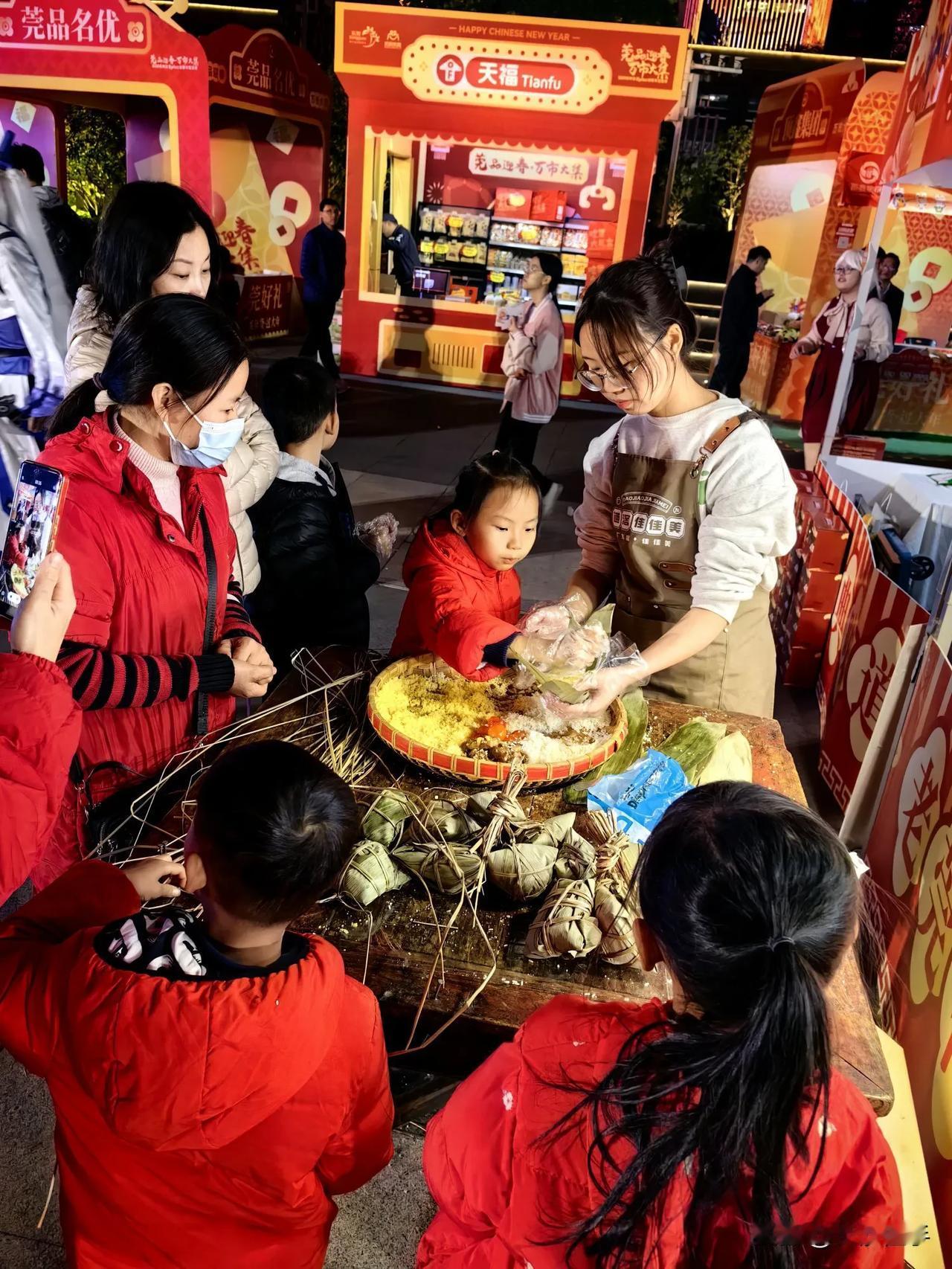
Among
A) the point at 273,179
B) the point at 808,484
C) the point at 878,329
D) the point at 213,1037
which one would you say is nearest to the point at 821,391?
the point at 878,329

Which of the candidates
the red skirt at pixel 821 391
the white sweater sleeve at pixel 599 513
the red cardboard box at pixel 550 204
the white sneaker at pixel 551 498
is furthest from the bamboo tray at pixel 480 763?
the red cardboard box at pixel 550 204

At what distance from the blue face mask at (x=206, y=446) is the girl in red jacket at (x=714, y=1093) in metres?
1.42

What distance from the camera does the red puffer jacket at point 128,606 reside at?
1.83 metres

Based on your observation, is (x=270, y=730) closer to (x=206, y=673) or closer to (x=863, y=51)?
(x=206, y=673)

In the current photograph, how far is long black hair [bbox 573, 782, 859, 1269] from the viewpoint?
923mm

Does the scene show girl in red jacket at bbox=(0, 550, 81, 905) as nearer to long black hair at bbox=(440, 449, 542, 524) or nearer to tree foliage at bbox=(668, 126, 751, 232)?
long black hair at bbox=(440, 449, 542, 524)

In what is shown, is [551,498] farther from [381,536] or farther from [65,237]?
[381,536]

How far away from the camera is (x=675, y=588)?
2.34 m

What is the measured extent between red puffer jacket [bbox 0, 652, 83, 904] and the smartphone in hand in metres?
0.19

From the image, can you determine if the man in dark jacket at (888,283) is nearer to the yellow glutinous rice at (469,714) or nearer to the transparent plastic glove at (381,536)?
the transparent plastic glove at (381,536)

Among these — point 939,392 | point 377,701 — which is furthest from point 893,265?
point 377,701

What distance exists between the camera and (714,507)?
2182mm

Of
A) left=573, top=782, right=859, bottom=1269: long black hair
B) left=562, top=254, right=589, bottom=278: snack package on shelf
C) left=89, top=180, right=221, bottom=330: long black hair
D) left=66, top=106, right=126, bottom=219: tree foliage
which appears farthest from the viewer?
left=66, top=106, right=126, bottom=219: tree foliage

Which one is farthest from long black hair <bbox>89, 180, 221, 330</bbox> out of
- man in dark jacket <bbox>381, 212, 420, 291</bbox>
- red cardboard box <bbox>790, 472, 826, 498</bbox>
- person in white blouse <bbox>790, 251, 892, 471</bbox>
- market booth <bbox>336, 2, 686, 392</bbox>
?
man in dark jacket <bbox>381, 212, 420, 291</bbox>
